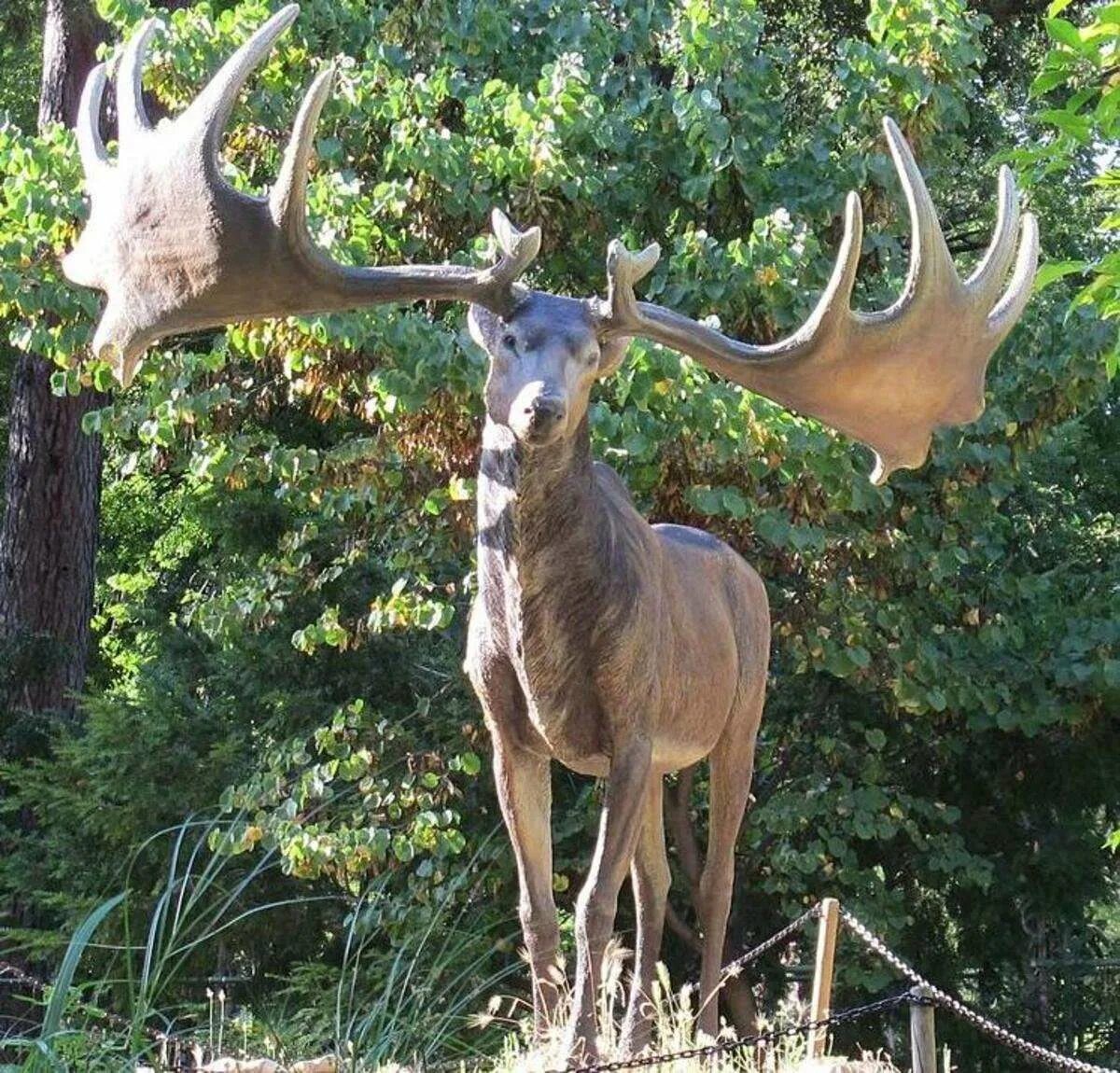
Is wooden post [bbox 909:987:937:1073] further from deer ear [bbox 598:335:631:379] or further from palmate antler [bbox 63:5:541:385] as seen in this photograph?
palmate antler [bbox 63:5:541:385]

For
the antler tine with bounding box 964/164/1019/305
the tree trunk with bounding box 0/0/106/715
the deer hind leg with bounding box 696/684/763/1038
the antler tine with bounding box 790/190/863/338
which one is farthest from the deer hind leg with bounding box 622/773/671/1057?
the tree trunk with bounding box 0/0/106/715

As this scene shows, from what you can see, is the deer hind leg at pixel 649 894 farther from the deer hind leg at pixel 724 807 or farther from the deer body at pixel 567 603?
the deer body at pixel 567 603

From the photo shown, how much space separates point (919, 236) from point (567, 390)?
1.36 metres

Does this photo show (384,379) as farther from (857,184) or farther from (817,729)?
(817,729)

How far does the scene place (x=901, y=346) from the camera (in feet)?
20.7

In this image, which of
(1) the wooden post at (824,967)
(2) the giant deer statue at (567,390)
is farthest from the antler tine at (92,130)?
(1) the wooden post at (824,967)

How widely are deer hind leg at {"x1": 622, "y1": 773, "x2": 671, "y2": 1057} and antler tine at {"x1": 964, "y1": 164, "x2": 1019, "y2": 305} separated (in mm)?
1871

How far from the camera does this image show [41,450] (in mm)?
15031

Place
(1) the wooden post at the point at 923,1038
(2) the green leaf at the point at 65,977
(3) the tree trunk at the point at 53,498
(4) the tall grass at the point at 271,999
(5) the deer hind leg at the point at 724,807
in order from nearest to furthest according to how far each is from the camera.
Answer: (2) the green leaf at the point at 65,977 → (4) the tall grass at the point at 271,999 → (1) the wooden post at the point at 923,1038 → (5) the deer hind leg at the point at 724,807 → (3) the tree trunk at the point at 53,498

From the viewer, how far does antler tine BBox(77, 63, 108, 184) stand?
21.4 ft

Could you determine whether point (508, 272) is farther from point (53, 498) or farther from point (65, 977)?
point (53, 498)

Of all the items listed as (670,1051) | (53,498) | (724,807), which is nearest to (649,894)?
(724,807)

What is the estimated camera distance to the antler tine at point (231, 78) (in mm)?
5719

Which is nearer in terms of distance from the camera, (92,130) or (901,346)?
(901,346)
